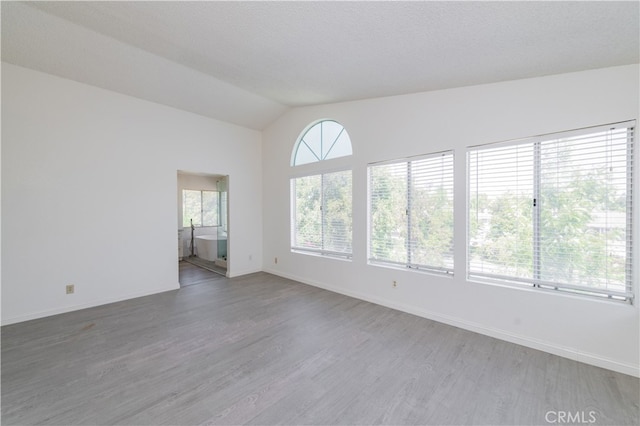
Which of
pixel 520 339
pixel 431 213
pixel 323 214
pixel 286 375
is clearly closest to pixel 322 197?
pixel 323 214

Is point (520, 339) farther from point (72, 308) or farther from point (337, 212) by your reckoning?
point (72, 308)

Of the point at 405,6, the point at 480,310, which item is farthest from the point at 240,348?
the point at 405,6

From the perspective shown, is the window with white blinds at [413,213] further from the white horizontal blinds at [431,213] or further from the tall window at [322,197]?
the tall window at [322,197]

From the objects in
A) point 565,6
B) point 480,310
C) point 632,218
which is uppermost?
point 565,6

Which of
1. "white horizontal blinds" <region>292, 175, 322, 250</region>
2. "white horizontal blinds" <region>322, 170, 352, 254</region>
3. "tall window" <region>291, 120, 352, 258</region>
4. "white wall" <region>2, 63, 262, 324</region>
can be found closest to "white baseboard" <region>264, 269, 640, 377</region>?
"white horizontal blinds" <region>322, 170, 352, 254</region>

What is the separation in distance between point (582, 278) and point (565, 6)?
7.39 feet

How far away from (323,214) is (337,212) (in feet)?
1.10

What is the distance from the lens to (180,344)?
2582 millimetres

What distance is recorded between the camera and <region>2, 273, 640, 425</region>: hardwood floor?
5.58 feet

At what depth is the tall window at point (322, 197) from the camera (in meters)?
4.24

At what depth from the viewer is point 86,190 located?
3609mm

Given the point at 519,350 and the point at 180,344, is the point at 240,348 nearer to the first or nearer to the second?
the point at 180,344

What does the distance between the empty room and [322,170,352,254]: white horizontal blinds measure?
0.04 m

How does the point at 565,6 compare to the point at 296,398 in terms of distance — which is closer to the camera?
the point at 565,6
